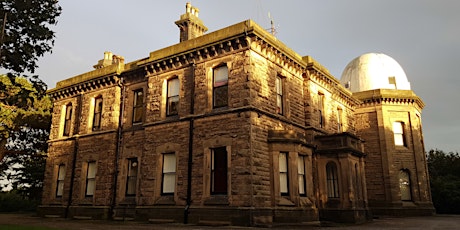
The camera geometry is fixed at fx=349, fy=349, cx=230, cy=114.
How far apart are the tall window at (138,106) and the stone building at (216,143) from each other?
A: 74 millimetres

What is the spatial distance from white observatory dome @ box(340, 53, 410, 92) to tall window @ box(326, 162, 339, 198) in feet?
39.5

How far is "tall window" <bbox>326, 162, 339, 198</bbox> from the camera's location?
1984 cm

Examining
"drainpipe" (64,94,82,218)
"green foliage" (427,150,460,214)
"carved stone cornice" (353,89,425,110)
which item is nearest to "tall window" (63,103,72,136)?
"drainpipe" (64,94,82,218)

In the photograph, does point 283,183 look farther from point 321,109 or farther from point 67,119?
point 67,119

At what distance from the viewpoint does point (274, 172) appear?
1545 cm

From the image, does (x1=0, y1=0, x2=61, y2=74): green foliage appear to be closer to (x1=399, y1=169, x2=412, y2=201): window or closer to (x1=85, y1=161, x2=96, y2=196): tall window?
(x1=85, y1=161, x2=96, y2=196): tall window

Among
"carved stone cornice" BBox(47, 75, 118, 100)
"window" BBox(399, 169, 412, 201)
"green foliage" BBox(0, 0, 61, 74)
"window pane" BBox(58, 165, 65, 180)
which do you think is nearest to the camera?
"green foliage" BBox(0, 0, 61, 74)

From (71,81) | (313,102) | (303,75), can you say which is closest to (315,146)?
(313,102)

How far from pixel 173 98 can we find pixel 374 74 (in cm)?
1960

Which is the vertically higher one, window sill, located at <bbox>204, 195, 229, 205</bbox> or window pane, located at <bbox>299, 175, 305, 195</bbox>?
window pane, located at <bbox>299, 175, 305, 195</bbox>

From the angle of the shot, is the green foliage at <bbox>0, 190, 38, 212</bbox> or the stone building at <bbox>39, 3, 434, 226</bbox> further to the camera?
the green foliage at <bbox>0, 190, 38, 212</bbox>

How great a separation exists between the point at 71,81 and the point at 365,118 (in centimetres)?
2202

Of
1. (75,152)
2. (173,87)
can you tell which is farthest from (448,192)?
(75,152)

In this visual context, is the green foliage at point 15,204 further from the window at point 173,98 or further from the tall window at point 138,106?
the window at point 173,98
